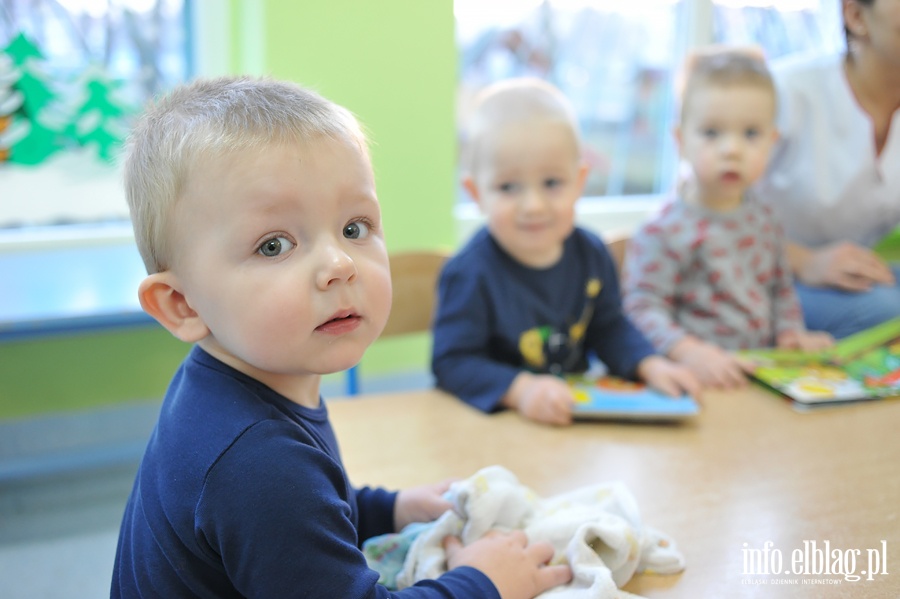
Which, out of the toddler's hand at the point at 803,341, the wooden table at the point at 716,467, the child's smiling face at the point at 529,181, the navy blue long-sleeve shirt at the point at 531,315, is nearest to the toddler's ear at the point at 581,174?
the child's smiling face at the point at 529,181

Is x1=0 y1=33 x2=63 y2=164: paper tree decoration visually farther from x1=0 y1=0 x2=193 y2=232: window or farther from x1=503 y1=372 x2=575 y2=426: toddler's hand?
x1=503 y1=372 x2=575 y2=426: toddler's hand

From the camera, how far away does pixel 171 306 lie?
2.49ft

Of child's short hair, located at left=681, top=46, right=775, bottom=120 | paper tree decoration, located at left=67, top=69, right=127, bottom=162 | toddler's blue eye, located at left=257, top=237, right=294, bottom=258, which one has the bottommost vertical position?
paper tree decoration, located at left=67, top=69, right=127, bottom=162

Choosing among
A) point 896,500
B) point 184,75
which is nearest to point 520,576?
point 896,500

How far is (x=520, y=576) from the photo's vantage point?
0.80 meters

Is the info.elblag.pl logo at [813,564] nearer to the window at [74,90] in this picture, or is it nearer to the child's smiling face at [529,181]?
the child's smiling face at [529,181]

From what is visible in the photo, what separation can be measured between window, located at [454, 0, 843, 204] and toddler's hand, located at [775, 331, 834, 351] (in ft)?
5.34

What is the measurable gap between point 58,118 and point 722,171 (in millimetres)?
1879

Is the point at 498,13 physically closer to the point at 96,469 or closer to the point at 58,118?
the point at 58,118

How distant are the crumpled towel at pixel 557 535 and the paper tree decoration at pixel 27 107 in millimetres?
2007

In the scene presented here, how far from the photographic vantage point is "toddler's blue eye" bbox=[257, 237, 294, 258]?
2.31ft

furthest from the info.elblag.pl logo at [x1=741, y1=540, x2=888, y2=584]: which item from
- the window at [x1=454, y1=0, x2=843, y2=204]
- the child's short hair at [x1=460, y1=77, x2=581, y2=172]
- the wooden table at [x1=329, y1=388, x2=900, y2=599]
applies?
the window at [x1=454, y1=0, x2=843, y2=204]

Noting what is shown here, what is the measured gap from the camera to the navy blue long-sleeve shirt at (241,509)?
66cm

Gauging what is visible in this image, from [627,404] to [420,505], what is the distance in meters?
0.45
